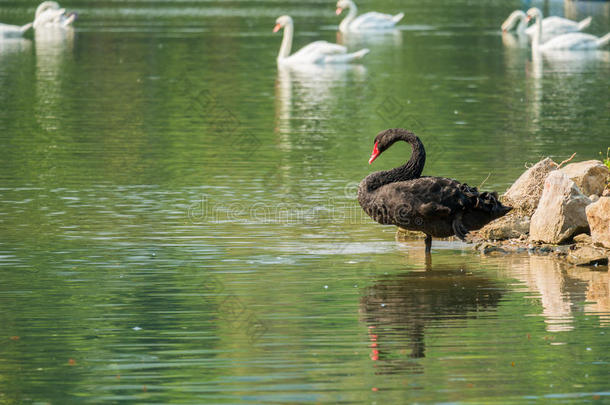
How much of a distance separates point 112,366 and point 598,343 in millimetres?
3945

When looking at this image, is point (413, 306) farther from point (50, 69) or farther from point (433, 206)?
point (50, 69)

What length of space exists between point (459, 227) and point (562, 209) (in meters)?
1.48

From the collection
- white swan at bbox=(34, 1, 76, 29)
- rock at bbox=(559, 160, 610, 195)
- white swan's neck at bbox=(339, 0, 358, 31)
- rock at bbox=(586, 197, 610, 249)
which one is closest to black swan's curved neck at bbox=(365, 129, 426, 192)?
rock at bbox=(586, 197, 610, 249)

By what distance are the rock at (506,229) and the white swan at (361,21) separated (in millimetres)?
41516

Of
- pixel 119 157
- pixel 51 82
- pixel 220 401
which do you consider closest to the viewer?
pixel 220 401

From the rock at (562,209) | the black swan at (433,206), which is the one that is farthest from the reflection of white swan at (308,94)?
the black swan at (433,206)

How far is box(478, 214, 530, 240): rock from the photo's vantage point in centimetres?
1472

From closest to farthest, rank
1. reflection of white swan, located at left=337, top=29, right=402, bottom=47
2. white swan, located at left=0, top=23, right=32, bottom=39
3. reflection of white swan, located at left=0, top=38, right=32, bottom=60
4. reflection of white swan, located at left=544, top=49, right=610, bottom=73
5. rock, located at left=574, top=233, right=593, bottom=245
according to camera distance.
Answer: rock, located at left=574, top=233, right=593, bottom=245
reflection of white swan, located at left=544, top=49, right=610, bottom=73
reflection of white swan, located at left=0, top=38, right=32, bottom=60
reflection of white swan, located at left=337, top=29, right=402, bottom=47
white swan, located at left=0, top=23, right=32, bottom=39

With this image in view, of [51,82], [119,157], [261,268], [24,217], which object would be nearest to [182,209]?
[24,217]

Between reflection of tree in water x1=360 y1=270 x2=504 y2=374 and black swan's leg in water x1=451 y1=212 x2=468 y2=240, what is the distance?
0.45 metres

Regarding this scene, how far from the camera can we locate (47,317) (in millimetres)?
10992

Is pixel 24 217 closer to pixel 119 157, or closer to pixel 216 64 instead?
pixel 119 157

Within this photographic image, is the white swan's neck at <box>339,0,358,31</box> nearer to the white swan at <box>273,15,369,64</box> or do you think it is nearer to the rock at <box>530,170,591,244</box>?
the white swan at <box>273,15,369,64</box>

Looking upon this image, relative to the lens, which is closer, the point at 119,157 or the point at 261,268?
the point at 261,268
